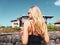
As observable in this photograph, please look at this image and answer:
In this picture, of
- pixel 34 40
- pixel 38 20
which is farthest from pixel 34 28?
pixel 34 40

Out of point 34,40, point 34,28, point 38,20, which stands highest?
point 38,20

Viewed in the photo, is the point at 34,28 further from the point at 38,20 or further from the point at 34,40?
the point at 34,40

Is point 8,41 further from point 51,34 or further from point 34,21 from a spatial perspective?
point 34,21

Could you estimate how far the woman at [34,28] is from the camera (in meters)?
3.58

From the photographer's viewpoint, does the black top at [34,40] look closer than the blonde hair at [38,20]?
No

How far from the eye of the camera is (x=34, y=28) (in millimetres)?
3617

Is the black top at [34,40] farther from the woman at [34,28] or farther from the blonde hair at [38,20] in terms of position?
the blonde hair at [38,20]

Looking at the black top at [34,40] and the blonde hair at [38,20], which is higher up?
the blonde hair at [38,20]

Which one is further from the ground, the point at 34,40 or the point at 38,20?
the point at 38,20

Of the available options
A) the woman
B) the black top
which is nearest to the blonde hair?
the woman

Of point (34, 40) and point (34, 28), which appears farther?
point (34, 40)

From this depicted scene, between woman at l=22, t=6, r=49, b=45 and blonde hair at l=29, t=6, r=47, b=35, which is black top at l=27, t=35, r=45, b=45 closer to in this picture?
woman at l=22, t=6, r=49, b=45

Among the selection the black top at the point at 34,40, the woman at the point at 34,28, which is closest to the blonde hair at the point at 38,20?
the woman at the point at 34,28

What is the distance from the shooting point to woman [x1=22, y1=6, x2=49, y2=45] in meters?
3.58
